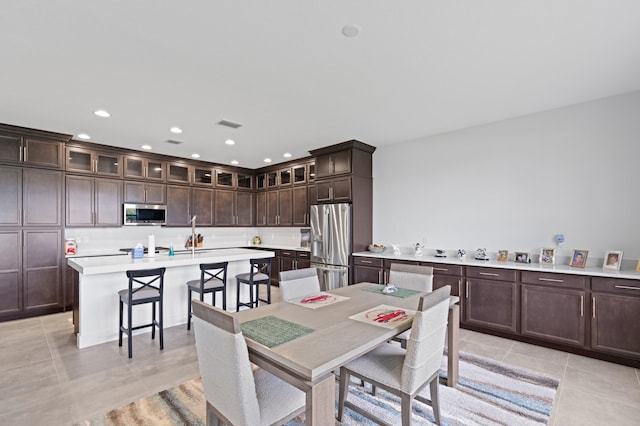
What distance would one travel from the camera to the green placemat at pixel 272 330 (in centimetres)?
163

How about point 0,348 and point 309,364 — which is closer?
point 309,364

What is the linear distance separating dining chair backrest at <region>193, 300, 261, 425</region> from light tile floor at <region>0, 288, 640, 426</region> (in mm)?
1385

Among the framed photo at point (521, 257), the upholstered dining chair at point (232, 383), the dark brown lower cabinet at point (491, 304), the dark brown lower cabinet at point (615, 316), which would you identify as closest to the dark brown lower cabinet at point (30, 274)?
the upholstered dining chair at point (232, 383)

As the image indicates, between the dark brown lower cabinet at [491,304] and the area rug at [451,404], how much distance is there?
925 mm

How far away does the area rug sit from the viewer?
6.98 feet

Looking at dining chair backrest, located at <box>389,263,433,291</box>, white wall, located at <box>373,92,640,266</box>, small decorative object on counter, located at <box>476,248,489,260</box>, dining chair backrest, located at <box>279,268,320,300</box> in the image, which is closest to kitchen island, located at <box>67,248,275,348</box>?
dining chair backrest, located at <box>279,268,320,300</box>

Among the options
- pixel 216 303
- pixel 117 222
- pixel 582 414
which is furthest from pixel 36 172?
pixel 582 414

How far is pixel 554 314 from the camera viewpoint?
3346 mm

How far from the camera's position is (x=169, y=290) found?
414cm

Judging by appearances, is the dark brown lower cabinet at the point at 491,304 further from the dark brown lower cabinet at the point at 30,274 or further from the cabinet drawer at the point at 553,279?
the dark brown lower cabinet at the point at 30,274

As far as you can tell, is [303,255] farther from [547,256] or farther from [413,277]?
[547,256]

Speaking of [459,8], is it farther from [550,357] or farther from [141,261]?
[141,261]

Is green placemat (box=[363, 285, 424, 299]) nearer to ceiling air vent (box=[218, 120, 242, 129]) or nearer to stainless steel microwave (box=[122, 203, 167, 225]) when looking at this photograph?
ceiling air vent (box=[218, 120, 242, 129])

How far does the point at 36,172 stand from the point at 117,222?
4.29ft
